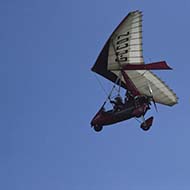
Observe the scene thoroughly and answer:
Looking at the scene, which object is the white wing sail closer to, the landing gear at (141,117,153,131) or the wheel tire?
the landing gear at (141,117,153,131)

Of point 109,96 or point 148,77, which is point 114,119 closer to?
point 109,96

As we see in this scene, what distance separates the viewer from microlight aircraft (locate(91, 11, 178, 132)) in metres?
46.7

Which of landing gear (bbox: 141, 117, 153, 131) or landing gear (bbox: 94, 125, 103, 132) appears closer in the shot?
landing gear (bbox: 141, 117, 153, 131)

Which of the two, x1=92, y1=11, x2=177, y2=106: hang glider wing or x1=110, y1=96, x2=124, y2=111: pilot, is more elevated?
x1=92, y1=11, x2=177, y2=106: hang glider wing

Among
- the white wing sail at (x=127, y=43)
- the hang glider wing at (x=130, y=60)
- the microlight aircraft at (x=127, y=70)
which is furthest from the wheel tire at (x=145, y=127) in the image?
the white wing sail at (x=127, y=43)

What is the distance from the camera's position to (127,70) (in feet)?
161

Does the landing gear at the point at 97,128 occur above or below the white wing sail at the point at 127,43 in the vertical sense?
below

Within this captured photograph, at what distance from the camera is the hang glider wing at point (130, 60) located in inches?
1854

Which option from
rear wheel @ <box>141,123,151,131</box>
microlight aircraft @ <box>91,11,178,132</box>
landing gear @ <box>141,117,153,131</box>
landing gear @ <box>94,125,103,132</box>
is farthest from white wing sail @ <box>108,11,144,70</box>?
rear wheel @ <box>141,123,151,131</box>

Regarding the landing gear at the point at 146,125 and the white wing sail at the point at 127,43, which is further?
the landing gear at the point at 146,125

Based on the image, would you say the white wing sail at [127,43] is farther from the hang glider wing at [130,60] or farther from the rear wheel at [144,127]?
the rear wheel at [144,127]

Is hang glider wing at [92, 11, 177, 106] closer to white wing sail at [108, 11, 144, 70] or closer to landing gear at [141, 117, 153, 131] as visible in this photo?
white wing sail at [108, 11, 144, 70]

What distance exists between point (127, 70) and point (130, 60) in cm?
75

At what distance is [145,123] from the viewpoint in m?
47.0
